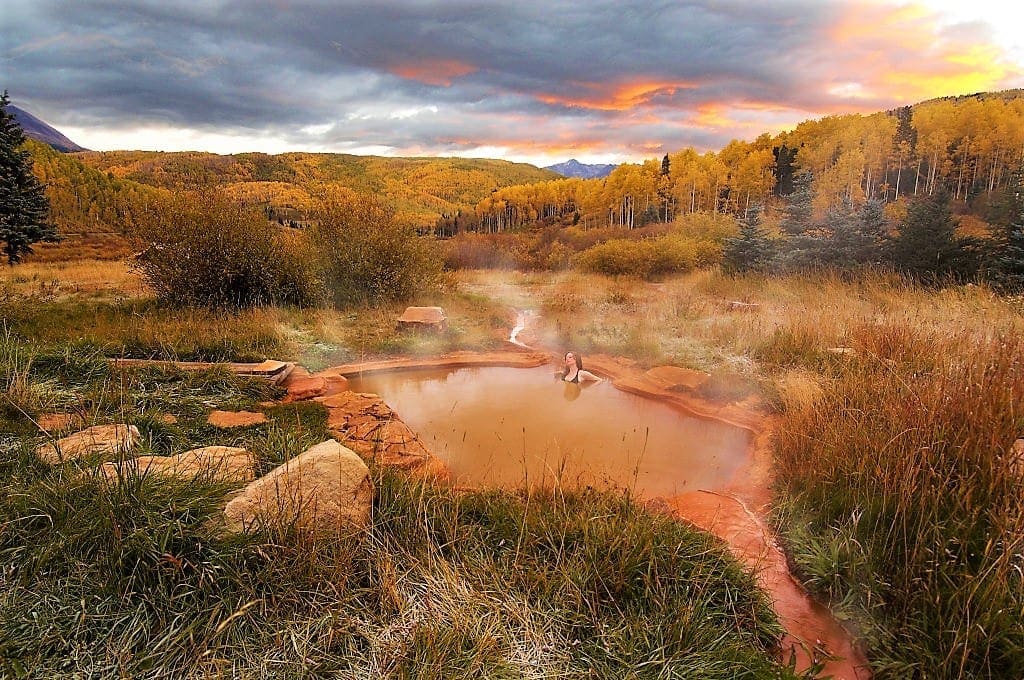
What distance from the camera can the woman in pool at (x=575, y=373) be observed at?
6172mm

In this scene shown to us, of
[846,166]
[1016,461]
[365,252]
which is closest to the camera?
[1016,461]

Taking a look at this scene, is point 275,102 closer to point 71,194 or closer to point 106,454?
point 106,454

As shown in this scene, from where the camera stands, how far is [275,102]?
15.0m

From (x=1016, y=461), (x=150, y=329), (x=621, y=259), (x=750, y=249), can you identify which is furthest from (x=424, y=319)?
(x=621, y=259)

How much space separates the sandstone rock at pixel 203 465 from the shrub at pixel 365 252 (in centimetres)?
727

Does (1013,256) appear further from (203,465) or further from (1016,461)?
(203,465)

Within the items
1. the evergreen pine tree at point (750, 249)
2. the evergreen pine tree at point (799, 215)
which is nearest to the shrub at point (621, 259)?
the evergreen pine tree at point (750, 249)

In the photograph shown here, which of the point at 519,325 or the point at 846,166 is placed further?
the point at 846,166

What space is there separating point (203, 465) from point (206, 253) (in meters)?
7.74

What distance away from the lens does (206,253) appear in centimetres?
913

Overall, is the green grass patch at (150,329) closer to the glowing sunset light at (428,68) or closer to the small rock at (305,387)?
the small rock at (305,387)

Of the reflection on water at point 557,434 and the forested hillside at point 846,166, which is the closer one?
the reflection on water at point 557,434

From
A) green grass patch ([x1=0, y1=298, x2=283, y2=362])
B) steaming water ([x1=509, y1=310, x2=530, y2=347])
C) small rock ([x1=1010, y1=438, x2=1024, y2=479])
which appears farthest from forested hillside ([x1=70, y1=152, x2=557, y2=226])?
small rock ([x1=1010, y1=438, x2=1024, y2=479])

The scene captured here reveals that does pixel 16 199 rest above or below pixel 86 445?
above
